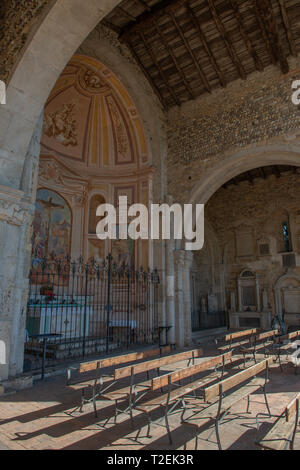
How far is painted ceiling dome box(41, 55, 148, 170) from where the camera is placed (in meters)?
10.4

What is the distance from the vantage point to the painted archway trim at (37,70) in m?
5.37

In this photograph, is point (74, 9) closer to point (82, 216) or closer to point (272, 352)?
point (82, 216)

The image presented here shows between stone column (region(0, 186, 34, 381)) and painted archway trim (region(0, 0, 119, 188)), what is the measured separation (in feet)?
1.52

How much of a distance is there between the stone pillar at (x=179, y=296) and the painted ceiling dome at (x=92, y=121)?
3806 mm

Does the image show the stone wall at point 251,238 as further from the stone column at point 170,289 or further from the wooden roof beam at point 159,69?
the wooden roof beam at point 159,69

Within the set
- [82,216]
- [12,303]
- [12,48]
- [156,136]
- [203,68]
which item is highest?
[203,68]

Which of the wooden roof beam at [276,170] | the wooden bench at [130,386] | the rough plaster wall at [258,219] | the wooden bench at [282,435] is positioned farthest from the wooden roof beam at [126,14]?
the wooden bench at [282,435]

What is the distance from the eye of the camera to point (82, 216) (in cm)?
1135

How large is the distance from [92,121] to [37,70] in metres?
6.05

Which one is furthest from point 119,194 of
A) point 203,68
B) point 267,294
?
point 267,294

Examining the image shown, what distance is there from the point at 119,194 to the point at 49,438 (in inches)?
364

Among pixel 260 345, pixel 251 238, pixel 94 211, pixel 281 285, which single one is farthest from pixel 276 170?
pixel 260 345
